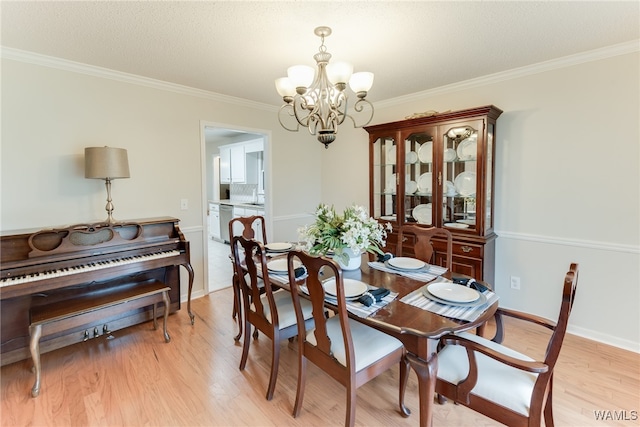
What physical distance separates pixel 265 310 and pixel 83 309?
52.0 inches

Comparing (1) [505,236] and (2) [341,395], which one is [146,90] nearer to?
(2) [341,395]

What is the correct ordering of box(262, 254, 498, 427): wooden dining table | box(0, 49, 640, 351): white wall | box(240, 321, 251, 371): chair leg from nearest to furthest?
box(262, 254, 498, 427): wooden dining table, box(240, 321, 251, 371): chair leg, box(0, 49, 640, 351): white wall

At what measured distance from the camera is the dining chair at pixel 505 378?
1248 mm

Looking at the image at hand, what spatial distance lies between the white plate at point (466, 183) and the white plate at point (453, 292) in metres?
1.52

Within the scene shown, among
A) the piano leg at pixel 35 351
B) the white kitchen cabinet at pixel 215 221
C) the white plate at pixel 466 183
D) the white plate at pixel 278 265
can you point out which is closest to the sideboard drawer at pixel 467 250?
the white plate at pixel 466 183

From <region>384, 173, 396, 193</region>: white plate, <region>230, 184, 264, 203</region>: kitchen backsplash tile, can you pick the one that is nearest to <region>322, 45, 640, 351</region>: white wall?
<region>384, 173, 396, 193</region>: white plate

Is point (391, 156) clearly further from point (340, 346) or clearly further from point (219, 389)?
point (219, 389)

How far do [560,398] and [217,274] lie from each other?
153 inches

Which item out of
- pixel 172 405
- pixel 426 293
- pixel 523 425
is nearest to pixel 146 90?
pixel 172 405

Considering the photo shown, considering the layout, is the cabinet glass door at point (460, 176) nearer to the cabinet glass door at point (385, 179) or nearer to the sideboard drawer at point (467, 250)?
the sideboard drawer at point (467, 250)

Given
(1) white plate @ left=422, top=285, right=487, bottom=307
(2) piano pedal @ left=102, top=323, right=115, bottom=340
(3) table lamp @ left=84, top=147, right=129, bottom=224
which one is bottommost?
(2) piano pedal @ left=102, top=323, right=115, bottom=340

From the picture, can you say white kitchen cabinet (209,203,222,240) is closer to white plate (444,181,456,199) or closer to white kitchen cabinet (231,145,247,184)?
white kitchen cabinet (231,145,247,184)

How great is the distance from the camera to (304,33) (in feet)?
6.93

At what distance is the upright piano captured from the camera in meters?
2.17
